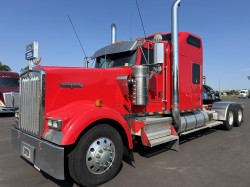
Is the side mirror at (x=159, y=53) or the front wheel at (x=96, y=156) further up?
the side mirror at (x=159, y=53)

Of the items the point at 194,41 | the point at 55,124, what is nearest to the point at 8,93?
the point at 194,41

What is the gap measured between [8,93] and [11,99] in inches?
17.6

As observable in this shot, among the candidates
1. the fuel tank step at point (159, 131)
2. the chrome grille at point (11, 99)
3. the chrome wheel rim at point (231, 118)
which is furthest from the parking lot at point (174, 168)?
the chrome grille at point (11, 99)

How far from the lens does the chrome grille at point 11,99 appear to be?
45.1ft

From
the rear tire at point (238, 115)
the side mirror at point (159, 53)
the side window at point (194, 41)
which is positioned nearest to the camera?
the side mirror at point (159, 53)

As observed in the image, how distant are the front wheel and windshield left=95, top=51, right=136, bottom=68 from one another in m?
1.91

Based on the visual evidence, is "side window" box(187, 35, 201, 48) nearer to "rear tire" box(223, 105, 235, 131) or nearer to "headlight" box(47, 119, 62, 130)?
"rear tire" box(223, 105, 235, 131)

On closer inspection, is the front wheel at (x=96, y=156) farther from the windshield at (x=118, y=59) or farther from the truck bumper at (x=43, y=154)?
the windshield at (x=118, y=59)

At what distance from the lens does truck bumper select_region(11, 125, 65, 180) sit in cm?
357

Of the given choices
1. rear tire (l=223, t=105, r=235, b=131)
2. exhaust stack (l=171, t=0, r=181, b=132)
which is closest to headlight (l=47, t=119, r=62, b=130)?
exhaust stack (l=171, t=0, r=181, b=132)

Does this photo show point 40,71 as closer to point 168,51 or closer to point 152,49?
point 152,49

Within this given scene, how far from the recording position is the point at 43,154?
12.5ft

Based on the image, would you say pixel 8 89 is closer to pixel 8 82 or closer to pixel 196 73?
pixel 8 82

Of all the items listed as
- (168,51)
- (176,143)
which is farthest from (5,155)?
(168,51)
